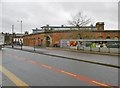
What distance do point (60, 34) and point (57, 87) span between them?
198ft

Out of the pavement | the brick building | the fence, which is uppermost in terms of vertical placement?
the brick building

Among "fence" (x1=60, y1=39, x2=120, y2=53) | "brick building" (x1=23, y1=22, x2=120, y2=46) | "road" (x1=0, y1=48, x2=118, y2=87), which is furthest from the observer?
"brick building" (x1=23, y1=22, x2=120, y2=46)

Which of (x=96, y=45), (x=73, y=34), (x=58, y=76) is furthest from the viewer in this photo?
(x=73, y=34)

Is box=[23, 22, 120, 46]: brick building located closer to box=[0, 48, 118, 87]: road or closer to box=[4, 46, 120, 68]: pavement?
box=[4, 46, 120, 68]: pavement

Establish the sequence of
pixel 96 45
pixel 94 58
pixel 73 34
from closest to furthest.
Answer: pixel 94 58, pixel 96 45, pixel 73 34

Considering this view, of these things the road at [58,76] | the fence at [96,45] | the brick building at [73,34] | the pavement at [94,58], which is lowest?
the pavement at [94,58]

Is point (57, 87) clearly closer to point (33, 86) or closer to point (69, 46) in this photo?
point (33, 86)

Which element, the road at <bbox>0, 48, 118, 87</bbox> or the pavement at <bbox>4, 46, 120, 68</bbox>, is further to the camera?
the pavement at <bbox>4, 46, 120, 68</bbox>

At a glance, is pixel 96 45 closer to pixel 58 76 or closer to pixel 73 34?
pixel 73 34

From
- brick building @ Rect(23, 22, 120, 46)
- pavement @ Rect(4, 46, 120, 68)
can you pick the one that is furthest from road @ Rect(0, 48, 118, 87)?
brick building @ Rect(23, 22, 120, 46)

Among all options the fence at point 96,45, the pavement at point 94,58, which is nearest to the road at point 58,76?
the pavement at point 94,58

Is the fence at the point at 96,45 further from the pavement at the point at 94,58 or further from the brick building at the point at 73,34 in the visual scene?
the brick building at the point at 73,34

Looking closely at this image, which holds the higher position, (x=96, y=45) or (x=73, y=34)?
(x=73, y=34)

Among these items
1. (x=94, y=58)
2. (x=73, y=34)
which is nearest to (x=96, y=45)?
(x=94, y=58)
